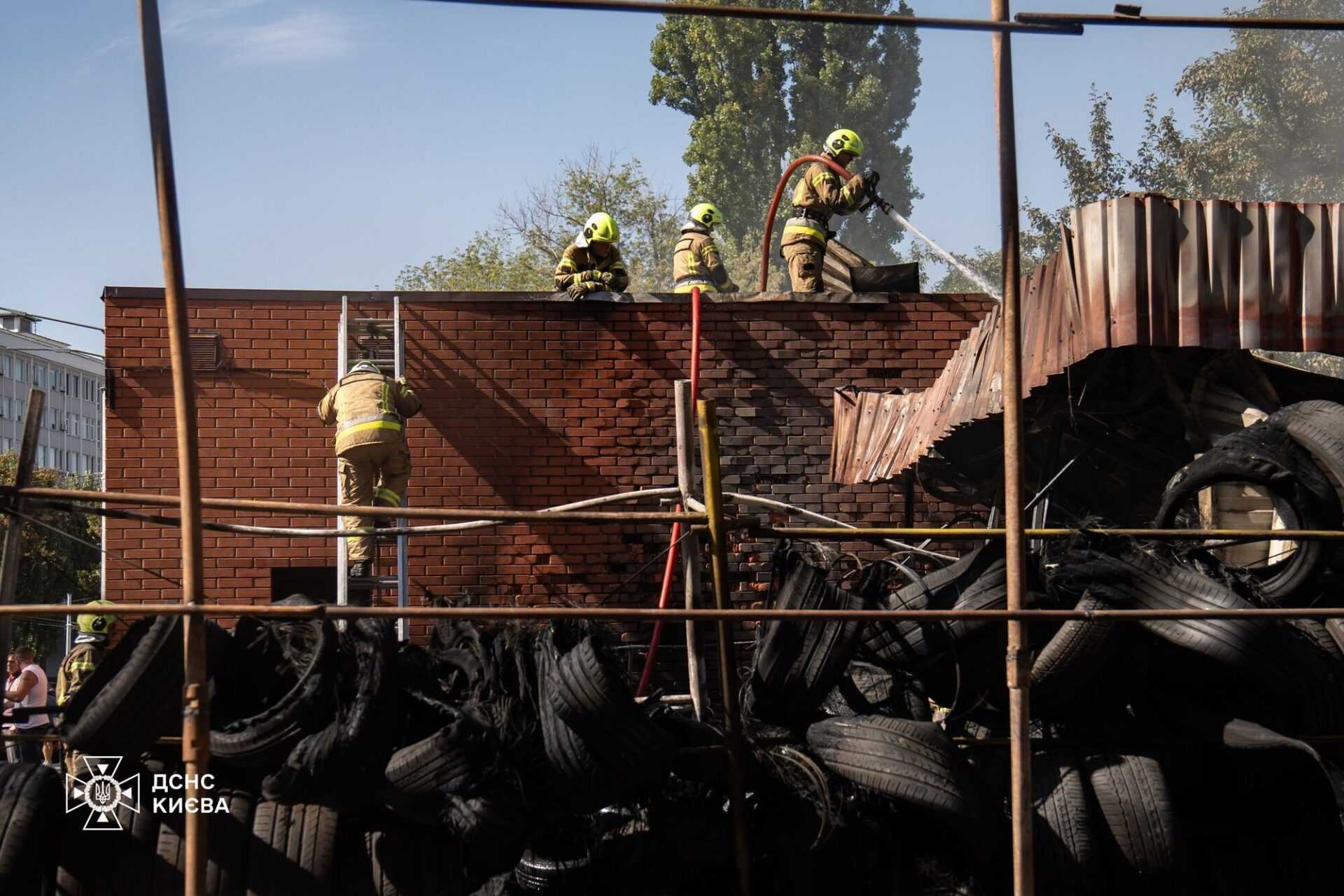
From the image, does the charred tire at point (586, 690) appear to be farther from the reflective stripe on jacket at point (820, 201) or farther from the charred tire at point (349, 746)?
the reflective stripe on jacket at point (820, 201)

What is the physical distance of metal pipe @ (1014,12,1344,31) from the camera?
4.40 m

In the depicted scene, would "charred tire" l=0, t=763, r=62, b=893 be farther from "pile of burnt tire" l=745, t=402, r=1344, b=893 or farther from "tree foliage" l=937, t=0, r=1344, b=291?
"tree foliage" l=937, t=0, r=1344, b=291

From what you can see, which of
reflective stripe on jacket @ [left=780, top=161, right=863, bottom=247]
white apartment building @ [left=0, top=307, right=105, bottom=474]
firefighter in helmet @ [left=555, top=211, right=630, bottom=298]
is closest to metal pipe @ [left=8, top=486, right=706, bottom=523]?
firefighter in helmet @ [left=555, top=211, right=630, bottom=298]

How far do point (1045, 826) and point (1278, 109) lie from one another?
29176mm

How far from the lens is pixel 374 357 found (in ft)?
34.6

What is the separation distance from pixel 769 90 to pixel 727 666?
120 ft

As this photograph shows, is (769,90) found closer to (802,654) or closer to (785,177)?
(785,177)

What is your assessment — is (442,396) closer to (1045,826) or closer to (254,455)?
(254,455)

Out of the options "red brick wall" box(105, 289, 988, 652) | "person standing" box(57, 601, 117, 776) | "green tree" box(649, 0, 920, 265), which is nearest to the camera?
"person standing" box(57, 601, 117, 776)

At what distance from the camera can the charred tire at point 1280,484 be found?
5211mm

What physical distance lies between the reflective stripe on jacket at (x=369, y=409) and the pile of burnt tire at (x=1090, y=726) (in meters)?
5.04

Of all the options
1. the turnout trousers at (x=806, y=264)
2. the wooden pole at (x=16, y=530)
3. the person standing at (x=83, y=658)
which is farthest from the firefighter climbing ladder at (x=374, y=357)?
the wooden pole at (x=16, y=530)

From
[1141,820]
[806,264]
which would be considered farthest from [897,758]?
[806,264]

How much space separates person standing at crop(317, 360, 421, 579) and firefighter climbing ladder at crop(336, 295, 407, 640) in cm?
14
